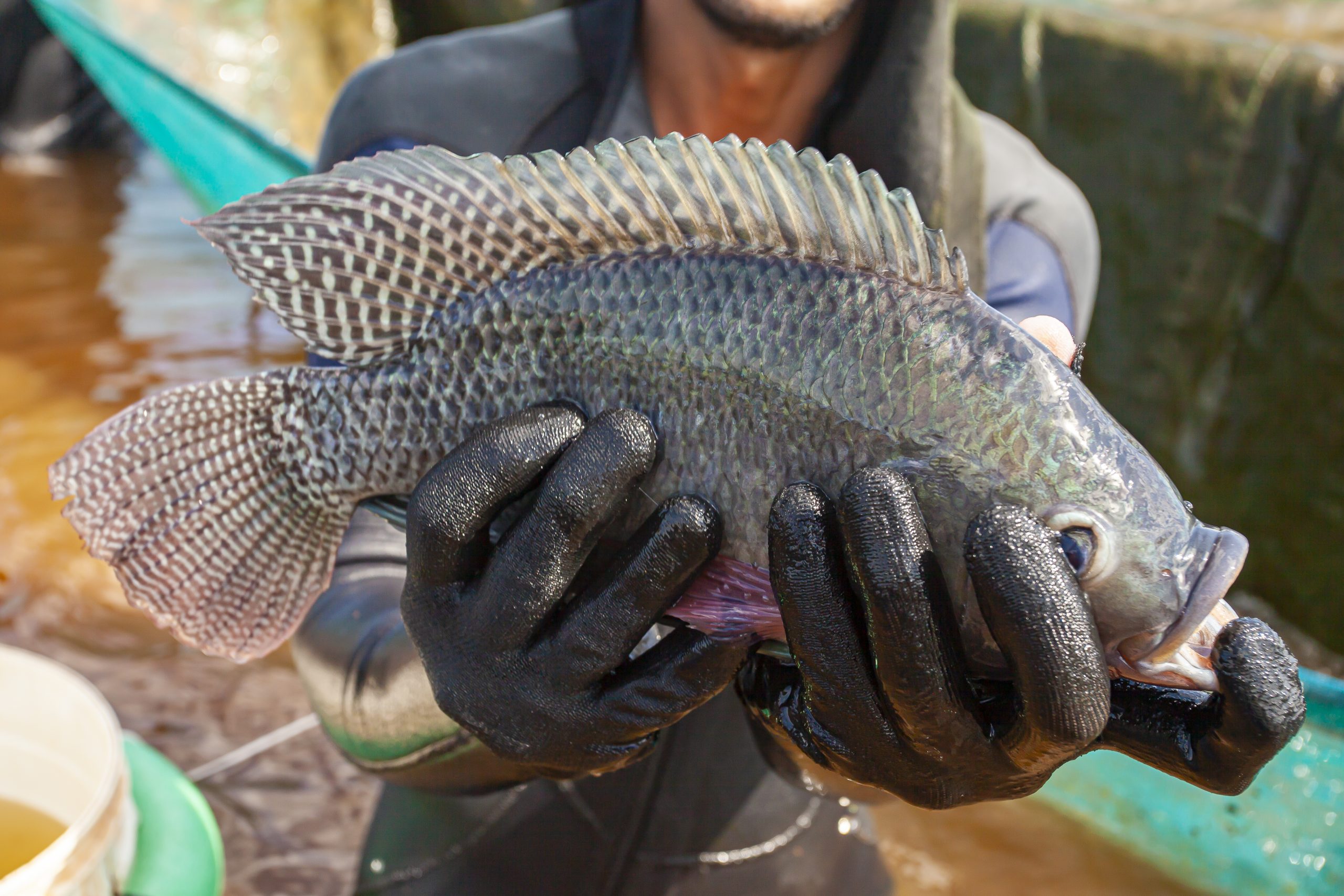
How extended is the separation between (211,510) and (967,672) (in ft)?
3.49

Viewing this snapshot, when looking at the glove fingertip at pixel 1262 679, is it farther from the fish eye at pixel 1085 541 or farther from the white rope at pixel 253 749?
the white rope at pixel 253 749

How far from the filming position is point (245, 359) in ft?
17.2

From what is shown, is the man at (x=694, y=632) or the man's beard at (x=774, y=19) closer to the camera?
the man at (x=694, y=632)

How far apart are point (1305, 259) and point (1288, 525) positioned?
3.97ft

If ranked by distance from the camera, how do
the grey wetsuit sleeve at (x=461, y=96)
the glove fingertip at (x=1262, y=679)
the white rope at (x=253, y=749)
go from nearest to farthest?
the glove fingertip at (x=1262, y=679)
the grey wetsuit sleeve at (x=461, y=96)
the white rope at (x=253, y=749)

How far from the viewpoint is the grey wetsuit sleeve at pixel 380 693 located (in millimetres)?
1570

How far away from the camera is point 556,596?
1.21 metres

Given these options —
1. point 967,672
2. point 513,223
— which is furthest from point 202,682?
point 967,672

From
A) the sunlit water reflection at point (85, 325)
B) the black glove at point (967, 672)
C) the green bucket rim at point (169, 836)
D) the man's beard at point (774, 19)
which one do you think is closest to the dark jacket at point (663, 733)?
the man's beard at point (774, 19)

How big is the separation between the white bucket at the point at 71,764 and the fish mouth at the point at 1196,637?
1.49m

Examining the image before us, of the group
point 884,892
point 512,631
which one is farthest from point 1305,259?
point 512,631

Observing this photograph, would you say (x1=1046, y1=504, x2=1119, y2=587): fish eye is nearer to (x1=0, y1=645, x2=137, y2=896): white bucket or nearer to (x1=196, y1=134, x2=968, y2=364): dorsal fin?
(x1=196, y1=134, x2=968, y2=364): dorsal fin

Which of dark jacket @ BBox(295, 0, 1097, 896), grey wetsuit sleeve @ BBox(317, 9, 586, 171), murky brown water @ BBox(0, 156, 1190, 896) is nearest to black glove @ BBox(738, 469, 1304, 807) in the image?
dark jacket @ BBox(295, 0, 1097, 896)

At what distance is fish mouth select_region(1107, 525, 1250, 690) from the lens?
3.17 ft
